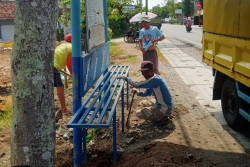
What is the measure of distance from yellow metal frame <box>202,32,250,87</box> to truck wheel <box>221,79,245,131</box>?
316mm

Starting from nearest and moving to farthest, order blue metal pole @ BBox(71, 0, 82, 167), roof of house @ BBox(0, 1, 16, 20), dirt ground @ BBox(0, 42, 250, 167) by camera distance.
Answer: blue metal pole @ BBox(71, 0, 82, 167) < dirt ground @ BBox(0, 42, 250, 167) < roof of house @ BBox(0, 1, 16, 20)

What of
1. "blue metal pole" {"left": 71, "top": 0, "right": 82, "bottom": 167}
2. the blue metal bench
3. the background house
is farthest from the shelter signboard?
the background house

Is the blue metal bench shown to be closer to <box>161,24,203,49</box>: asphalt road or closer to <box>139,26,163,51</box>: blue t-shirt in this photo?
<box>139,26,163,51</box>: blue t-shirt

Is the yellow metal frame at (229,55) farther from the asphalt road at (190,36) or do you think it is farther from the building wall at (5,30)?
the building wall at (5,30)

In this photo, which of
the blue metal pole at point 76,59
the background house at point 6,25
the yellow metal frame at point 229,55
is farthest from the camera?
the background house at point 6,25

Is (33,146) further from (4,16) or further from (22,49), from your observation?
(4,16)

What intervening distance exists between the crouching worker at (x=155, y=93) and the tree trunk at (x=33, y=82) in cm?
223

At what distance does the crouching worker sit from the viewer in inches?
A: 175

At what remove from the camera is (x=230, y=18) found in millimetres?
4109

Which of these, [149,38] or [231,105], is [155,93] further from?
[149,38]

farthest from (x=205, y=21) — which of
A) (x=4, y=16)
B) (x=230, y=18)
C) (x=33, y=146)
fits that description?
(x=4, y=16)

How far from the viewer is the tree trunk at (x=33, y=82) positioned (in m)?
2.20

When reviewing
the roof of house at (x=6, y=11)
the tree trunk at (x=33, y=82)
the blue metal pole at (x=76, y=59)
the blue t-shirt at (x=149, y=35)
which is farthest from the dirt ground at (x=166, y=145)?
the roof of house at (x=6, y=11)

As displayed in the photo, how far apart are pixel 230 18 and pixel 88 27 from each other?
6.46ft
